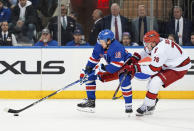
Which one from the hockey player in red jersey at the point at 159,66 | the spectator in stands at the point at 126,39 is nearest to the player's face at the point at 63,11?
the spectator in stands at the point at 126,39

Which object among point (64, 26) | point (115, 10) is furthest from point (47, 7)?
point (115, 10)

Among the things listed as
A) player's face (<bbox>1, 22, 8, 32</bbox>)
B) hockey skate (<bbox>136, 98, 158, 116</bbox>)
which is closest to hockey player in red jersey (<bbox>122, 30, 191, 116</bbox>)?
hockey skate (<bbox>136, 98, 158, 116</bbox>)

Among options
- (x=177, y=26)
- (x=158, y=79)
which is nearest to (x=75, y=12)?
(x=177, y=26)

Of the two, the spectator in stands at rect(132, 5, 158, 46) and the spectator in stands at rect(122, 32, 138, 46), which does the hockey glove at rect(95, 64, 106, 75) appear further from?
the spectator in stands at rect(132, 5, 158, 46)

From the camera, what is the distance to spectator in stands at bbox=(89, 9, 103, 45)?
26.1ft

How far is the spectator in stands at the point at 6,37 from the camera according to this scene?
7.94 meters

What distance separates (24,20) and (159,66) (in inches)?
127

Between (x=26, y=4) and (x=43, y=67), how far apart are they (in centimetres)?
117

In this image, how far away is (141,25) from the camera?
794 cm

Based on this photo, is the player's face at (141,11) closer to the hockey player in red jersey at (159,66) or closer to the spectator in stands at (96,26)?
the spectator in stands at (96,26)

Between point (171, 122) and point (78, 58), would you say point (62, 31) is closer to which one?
point (78, 58)

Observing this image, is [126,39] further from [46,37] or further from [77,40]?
[46,37]

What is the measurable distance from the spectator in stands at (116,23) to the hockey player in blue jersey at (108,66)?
177 centimetres

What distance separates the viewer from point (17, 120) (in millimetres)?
5527
